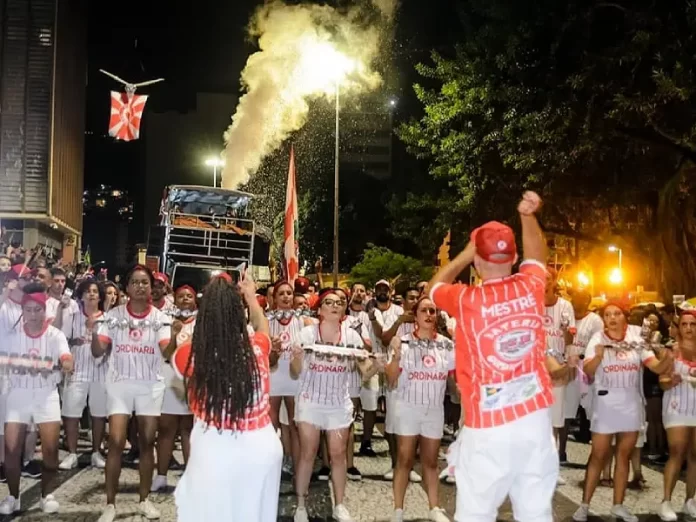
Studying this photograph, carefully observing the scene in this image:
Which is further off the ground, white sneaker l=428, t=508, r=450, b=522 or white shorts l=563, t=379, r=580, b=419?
white shorts l=563, t=379, r=580, b=419

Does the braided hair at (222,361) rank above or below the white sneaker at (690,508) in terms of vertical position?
above

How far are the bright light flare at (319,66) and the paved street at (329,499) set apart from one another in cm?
1930

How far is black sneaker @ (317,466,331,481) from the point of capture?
9364 millimetres

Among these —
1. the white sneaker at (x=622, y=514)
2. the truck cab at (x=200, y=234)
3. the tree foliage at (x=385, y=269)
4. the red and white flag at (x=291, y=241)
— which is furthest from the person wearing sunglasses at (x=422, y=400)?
the tree foliage at (x=385, y=269)

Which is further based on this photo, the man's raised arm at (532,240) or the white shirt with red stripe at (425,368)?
the white shirt with red stripe at (425,368)

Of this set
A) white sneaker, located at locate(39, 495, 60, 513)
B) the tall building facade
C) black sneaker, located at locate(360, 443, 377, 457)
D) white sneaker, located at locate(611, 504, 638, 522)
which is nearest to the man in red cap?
white sneaker, located at locate(611, 504, 638, 522)

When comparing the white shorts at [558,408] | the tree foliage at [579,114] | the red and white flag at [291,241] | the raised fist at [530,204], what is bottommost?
the white shorts at [558,408]

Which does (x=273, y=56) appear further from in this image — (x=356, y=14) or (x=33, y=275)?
(x=33, y=275)

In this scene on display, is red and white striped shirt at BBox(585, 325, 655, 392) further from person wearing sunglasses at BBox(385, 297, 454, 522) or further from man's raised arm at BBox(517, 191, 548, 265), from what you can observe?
man's raised arm at BBox(517, 191, 548, 265)

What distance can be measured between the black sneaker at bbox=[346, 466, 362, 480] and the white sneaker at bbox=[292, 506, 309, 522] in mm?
1930

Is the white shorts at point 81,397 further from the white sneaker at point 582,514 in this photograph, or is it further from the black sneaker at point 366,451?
the white sneaker at point 582,514

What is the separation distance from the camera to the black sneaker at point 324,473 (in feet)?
30.7

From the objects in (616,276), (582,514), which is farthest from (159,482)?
(616,276)

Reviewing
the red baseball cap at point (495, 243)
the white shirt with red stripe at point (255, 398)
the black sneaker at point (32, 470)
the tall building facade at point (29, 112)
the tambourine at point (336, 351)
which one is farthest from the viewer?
the tall building facade at point (29, 112)
